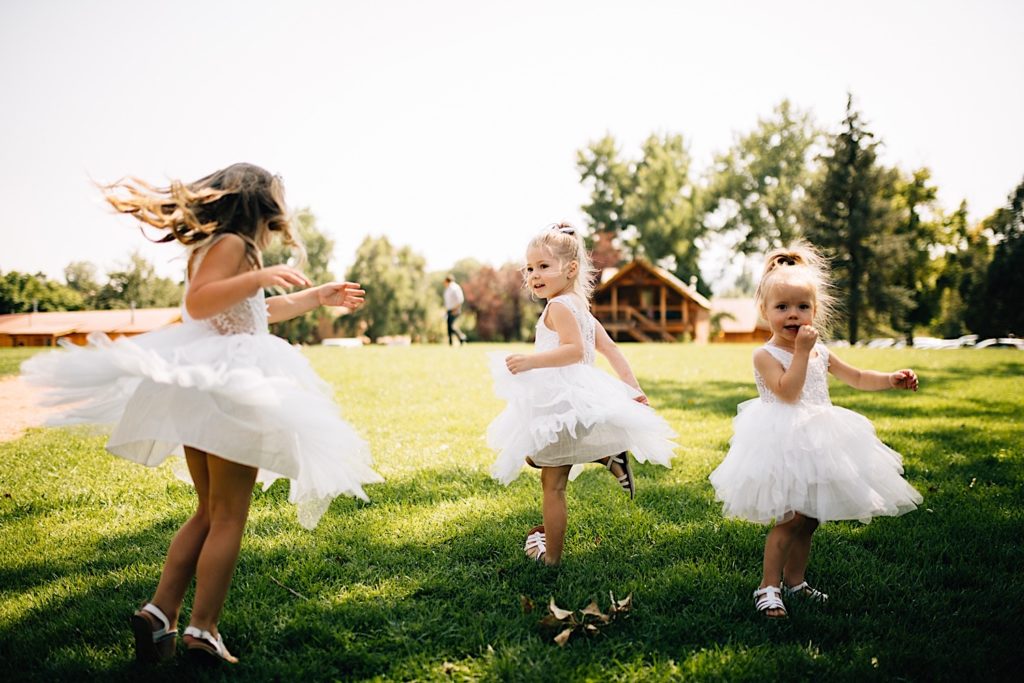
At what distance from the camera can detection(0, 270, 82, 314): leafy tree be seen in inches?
2122

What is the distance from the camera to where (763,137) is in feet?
173

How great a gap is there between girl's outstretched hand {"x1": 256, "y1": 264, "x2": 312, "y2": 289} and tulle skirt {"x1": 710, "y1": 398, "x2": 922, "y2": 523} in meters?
2.24

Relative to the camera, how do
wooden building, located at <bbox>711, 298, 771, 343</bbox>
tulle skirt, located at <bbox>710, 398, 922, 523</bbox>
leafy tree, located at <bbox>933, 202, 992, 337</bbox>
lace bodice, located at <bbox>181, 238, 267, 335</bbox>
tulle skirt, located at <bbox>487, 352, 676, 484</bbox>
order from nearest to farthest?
lace bodice, located at <bbox>181, 238, 267, 335</bbox>, tulle skirt, located at <bbox>710, 398, 922, 523</bbox>, tulle skirt, located at <bbox>487, 352, 676, 484</bbox>, leafy tree, located at <bbox>933, 202, 992, 337</bbox>, wooden building, located at <bbox>711, 298, 771, 343</bbox>

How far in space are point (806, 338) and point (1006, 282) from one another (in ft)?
168

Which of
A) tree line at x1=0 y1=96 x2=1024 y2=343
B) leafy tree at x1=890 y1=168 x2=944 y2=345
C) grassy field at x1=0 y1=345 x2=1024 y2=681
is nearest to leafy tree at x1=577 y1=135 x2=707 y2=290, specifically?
tree line at x1=0 y1=96 x2=1024 y2=343

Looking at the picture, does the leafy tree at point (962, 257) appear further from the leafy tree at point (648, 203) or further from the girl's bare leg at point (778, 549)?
the girl's bare leg at point (778, 549)

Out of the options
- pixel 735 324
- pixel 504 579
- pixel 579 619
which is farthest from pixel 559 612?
pixel 735 324

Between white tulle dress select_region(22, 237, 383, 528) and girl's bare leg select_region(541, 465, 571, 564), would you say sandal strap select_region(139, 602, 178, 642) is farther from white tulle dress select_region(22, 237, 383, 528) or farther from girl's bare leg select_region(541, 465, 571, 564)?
girl's bare leg select_region(541, 465, 571, 564)

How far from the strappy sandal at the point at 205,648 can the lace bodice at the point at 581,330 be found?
83.4 inches

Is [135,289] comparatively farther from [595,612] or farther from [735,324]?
[595,612]

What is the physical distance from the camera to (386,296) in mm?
50656

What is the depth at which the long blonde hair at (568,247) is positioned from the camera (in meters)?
3.66

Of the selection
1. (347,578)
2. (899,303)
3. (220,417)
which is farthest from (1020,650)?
(899,303)

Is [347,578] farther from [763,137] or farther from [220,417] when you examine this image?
[763,137]
